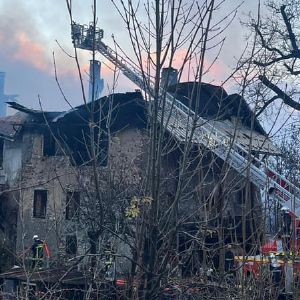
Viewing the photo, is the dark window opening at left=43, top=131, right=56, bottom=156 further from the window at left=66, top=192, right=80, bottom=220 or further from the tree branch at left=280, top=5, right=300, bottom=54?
the tree branch at left=280, top=5, right=300, bottom=54

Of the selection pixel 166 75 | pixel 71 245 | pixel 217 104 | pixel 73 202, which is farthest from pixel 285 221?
pixel 71 245

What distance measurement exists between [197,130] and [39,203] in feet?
57.3

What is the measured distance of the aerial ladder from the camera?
3.45 metres

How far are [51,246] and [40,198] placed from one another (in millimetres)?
2484

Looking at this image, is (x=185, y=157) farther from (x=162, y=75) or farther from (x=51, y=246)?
(x=51, y=246)

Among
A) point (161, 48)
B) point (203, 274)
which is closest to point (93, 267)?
point (203, 274)

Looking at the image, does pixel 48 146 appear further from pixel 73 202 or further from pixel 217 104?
pixel 217 104

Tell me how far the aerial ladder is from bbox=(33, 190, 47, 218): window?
10.1 metres

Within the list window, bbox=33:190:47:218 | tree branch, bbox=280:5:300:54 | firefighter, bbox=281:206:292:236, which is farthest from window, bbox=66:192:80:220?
tree branch, bbox=280:5:300:54

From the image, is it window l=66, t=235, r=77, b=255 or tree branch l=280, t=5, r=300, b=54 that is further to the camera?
tree branch l=280, t=5, r=300, b=54

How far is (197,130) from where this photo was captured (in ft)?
Answer: 13.8

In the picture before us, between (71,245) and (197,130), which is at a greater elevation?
(197,130)

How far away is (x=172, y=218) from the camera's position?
3266 mm

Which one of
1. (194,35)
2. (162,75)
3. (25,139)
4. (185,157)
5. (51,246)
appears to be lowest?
(51,246)
